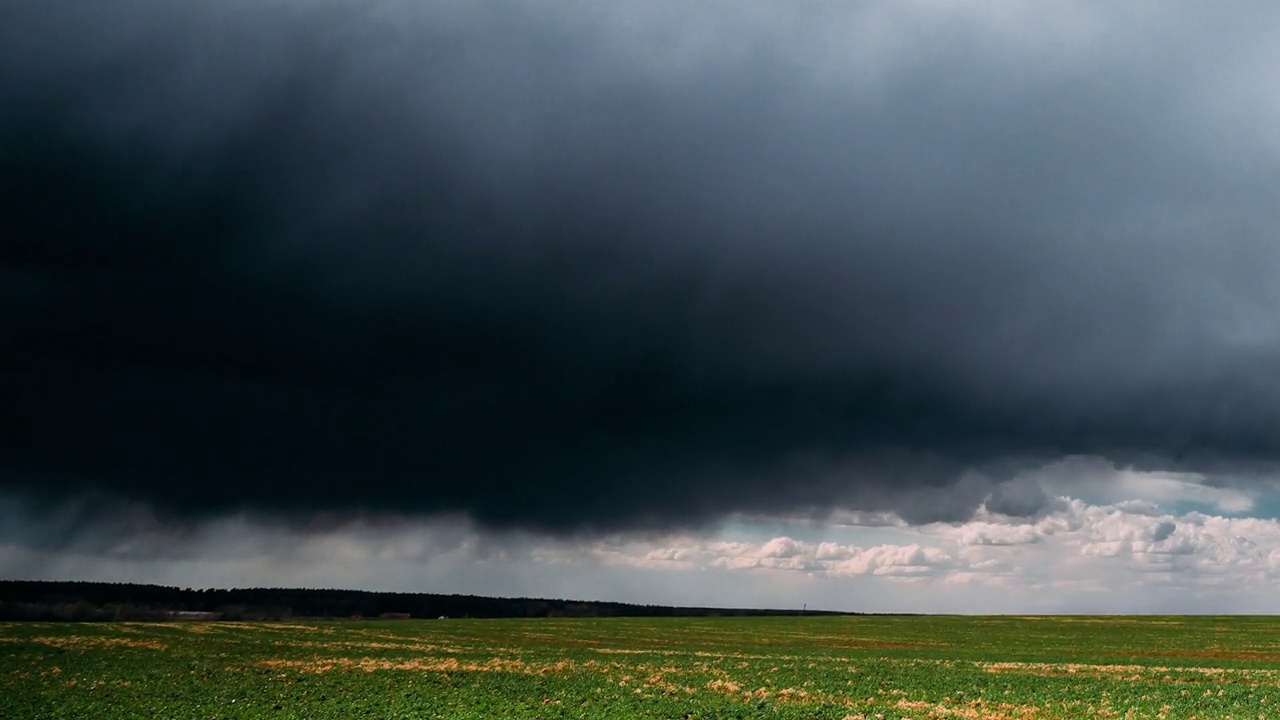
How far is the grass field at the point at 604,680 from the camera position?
36156mm

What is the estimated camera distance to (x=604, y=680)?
4753 cm

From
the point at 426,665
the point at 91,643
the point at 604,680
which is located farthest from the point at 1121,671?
the point at 91,643

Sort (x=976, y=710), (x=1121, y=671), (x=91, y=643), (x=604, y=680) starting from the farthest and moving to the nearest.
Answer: (x=91, y=643) → (x=1121, y=671) → (x=604, y=680) → (x=976, y=710)

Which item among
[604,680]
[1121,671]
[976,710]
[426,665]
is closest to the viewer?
[976,710]

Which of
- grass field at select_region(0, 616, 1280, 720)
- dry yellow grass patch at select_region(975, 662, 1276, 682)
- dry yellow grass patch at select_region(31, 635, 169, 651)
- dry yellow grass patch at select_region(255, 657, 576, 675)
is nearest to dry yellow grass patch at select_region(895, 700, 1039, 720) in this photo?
grass field at select_region(0, 616, 1280, 720)

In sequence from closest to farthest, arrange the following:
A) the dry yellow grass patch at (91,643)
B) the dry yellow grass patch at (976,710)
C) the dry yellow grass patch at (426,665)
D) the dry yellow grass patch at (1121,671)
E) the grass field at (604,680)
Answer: the dry yellow grass patch at (976,710)
the grass field at (604,680)
the dry yellow grass patch at (426,665)
the dry yellow grass patch at (1121,671)
the dry yellow grass patch at (91,643)

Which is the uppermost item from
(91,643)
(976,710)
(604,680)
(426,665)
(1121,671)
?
(976,710)

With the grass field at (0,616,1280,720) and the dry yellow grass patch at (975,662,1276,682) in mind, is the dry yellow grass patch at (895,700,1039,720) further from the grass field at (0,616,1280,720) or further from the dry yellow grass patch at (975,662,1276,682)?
the dry yellow grass patch at (975,662,1276,682)

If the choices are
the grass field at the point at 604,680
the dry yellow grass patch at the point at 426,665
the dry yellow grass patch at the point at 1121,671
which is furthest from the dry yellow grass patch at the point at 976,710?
the dry yellow grass patch at the point at 426,665

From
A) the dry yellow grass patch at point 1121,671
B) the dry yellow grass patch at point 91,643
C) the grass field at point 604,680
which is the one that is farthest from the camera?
the dry yellow grass patch at point 91,643

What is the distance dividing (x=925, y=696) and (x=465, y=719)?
2165 cm

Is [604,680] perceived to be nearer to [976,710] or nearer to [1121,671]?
[976,710]

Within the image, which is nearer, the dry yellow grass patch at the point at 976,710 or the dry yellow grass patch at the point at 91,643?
the dry yellow grass patch at the point at 976,710

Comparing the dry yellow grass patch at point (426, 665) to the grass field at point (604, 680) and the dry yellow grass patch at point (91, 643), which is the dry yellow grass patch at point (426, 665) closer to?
the grass field at point (604, 680)
